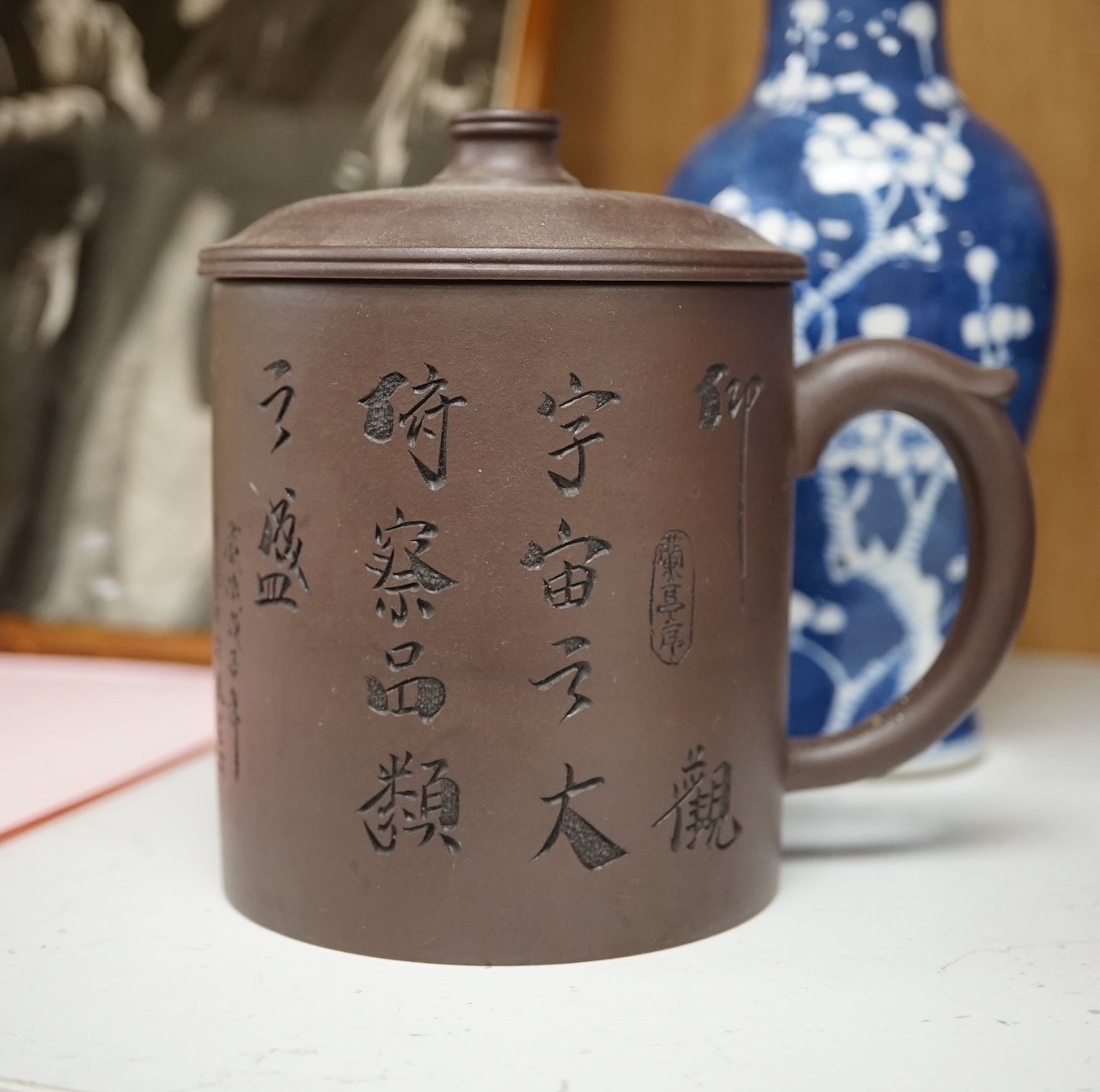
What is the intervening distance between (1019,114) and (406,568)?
0.76 m

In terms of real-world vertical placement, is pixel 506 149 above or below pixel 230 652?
above

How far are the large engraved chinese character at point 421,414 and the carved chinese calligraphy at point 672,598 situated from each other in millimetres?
102

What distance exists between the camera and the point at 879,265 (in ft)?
2.95

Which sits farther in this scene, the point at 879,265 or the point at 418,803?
the point at 879,265

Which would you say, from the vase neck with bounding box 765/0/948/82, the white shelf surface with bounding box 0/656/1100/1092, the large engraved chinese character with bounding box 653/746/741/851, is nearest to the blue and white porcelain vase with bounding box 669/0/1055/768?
the vase neck with bounding box 765/0/948/82

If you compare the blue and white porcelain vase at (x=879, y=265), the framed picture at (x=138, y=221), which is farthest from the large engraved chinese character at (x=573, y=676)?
the framed picture at (x=138, y=221)

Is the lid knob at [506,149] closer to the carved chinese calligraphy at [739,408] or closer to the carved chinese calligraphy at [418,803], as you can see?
the carved chinese calligraphy at [739,408]

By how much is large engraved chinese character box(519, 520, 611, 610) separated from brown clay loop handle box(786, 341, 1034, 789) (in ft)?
0.48

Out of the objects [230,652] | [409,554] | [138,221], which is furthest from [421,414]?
[138,221]

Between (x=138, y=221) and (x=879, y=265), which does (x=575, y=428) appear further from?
(x=138, y=221)

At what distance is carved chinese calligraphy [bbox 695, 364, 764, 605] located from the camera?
68 cm

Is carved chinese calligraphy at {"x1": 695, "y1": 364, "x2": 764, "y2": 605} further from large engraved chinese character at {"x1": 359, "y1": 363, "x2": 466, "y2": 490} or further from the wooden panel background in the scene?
the wooden panel background

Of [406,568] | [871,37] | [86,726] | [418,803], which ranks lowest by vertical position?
[86,726]

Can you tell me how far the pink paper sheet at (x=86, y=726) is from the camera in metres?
0.91
